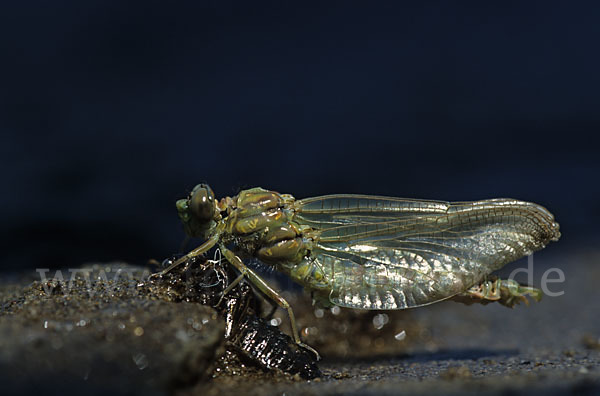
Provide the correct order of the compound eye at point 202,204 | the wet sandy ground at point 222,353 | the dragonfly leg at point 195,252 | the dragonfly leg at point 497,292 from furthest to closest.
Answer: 1. the dragonfly leg at point 497,292
2. the compound eye at point 202,204
3. the dragonfly leg at point 195,252
4. the wet sandy ground at point 222,353

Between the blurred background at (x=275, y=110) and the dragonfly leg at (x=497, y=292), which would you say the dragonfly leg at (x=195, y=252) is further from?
the blurred background at (x=275, y=110)

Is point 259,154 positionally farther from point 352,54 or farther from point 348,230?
point 348,230

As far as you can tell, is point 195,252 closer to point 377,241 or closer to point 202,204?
point 202,204

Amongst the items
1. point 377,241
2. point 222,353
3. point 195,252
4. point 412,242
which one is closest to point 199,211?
point 195,252

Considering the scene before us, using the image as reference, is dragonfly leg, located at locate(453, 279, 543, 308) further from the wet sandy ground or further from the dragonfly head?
the dragonfly head

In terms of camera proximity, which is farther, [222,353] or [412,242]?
[412,242]

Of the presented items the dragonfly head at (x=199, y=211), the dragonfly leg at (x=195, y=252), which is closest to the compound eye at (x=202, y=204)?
the dragonfly head at (x=199, y=211)

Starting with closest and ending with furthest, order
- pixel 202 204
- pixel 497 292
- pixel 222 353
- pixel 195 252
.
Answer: pixel 222 353 → pixel 195 252 → pixel 202 204 → pixel 497 292
